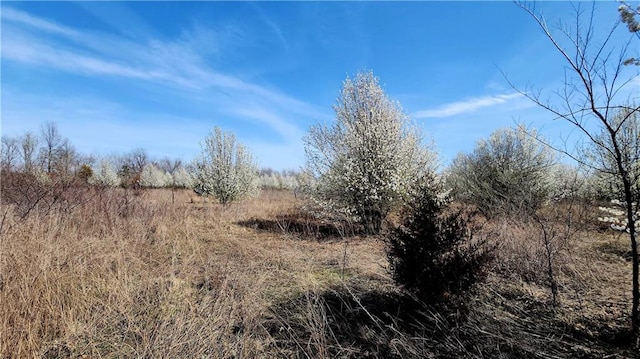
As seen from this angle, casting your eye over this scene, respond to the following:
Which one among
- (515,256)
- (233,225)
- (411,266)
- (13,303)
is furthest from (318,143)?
(13,303)

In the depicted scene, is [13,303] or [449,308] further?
[449,308]

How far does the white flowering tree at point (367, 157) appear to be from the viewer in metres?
8.98

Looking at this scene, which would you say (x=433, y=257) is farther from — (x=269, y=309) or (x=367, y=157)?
(x=367, y=157)

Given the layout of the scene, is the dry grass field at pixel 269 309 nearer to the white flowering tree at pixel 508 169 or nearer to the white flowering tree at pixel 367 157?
the white flowering tree at pixel 367 157

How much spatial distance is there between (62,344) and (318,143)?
7861 millimetres

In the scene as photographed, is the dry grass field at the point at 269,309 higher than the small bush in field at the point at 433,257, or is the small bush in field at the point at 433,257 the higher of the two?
the small bush in field at the point at 433,257

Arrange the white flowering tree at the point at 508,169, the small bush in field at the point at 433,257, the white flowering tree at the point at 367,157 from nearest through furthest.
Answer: the small bush in field at the point at 433,257
the white flowering tree at the point at 367,157
the white flowering tree at the point at 508,169

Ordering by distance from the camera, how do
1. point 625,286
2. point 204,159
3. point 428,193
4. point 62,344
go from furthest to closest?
1. point 204,159
2. point 625,286
3. point 428,193
4. point 62,344

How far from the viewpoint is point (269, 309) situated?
381 centimetres

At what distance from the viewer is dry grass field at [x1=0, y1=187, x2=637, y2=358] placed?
2.68 meters

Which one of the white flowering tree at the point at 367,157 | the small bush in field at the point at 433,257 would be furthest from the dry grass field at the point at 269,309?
the white flowering tree at the point at 367,157

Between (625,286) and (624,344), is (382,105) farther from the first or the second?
(624,344)

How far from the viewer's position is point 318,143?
9.76 m

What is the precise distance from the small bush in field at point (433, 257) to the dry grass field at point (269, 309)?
0.21 meters
